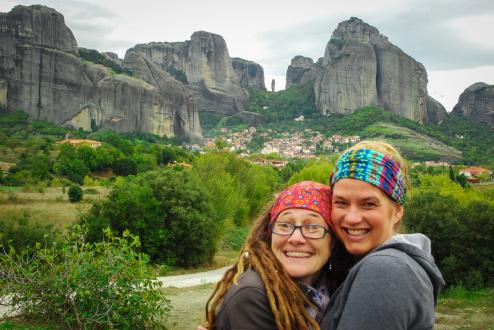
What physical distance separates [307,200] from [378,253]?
548 mm

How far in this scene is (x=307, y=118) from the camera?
420 feet

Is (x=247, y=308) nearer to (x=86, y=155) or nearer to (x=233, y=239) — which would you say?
(x=233, y=239)

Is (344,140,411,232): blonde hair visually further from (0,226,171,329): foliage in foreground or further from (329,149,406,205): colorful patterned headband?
(0,226,171,329): foliage in foreground

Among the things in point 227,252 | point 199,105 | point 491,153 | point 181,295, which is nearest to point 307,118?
point 199,105

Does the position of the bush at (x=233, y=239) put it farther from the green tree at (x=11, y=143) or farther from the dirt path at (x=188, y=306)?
the green tree at (x=11, y=143)

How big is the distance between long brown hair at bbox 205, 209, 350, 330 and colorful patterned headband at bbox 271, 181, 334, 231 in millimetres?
172

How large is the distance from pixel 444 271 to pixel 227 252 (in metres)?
13.5

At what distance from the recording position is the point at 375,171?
5.54ft

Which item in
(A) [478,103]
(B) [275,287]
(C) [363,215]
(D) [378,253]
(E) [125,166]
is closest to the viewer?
(D) [378,253]

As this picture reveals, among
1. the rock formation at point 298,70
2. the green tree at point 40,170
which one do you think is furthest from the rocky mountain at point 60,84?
the rock formation at point 298,70

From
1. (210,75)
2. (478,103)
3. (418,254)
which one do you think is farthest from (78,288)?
(478,103)

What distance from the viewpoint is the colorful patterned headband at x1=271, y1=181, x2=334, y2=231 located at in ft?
6.09

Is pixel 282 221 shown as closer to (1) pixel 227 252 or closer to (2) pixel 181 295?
(2) pixel 181 295

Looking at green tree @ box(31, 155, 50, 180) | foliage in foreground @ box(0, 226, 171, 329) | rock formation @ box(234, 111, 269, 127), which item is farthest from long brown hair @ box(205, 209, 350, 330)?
rock formation @ box(234, 111, 269, 127)
